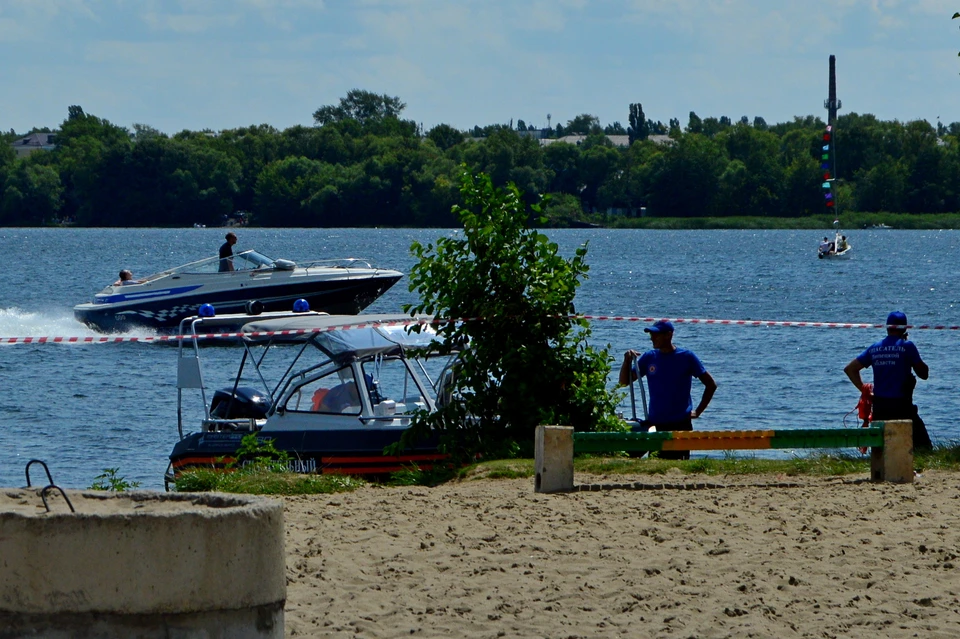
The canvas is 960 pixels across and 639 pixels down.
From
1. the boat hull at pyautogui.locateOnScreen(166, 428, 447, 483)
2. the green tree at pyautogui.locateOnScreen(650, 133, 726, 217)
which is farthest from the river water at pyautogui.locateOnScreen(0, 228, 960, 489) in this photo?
the green tree at pyautogui.locateOnScreen(650, 133, 726, 217)

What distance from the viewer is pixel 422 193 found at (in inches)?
6156

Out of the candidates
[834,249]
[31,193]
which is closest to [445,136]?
[31,193]

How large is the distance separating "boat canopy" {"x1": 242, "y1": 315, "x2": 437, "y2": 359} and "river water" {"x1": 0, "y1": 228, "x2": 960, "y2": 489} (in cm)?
313

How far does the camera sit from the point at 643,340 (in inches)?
1329

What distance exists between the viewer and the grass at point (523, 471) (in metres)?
10.7

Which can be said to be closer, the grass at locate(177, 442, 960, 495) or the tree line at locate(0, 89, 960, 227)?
the grass at locate(177, 442, 960, 495)

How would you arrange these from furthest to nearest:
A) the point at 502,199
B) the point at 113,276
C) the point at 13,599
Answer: the point at 113,276, the point at 502,199, the point at 13,599

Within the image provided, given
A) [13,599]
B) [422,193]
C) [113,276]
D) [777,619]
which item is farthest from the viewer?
[422,193]

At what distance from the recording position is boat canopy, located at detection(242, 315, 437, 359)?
1284 centimetres

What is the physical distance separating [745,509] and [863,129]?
525 feet

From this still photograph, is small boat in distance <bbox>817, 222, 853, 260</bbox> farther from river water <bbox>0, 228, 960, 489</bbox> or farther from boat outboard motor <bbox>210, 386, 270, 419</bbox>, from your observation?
boat outboard motor <bbox>210, 386, 270, 419</bbox>

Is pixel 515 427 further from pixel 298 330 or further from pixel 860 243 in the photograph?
pixel 860 243

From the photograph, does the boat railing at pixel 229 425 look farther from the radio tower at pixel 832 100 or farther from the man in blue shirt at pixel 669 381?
the radio tower at pixel 832 100

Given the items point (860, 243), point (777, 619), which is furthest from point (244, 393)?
point (860, 243)
